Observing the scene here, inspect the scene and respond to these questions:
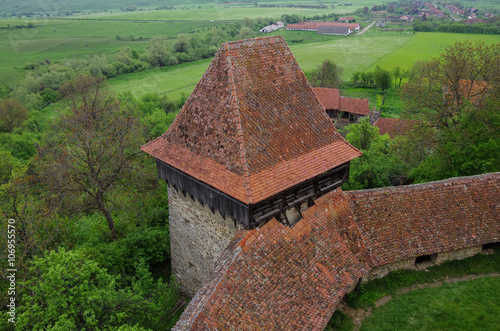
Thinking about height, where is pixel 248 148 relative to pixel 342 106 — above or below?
above

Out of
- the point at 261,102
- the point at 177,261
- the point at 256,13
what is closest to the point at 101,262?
the point at 177,261

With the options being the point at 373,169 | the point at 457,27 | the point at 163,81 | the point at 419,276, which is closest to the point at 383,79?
the point at 163,81

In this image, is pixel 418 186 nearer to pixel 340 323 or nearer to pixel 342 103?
pixel 340 323

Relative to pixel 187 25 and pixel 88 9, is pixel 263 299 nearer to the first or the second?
pixel 187 25

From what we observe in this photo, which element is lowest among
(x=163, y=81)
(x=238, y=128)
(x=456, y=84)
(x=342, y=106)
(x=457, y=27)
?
(x=342, y=106)

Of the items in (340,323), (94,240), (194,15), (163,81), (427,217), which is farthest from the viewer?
(194,15)

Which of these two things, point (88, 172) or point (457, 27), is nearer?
point (88, 172)
